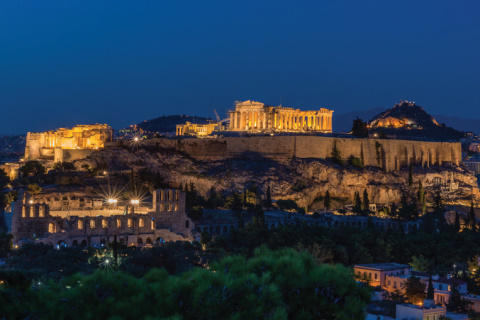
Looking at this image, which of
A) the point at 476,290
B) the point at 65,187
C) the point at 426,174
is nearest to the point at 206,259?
the point at 476,290

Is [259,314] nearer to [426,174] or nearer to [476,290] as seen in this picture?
[476,290]

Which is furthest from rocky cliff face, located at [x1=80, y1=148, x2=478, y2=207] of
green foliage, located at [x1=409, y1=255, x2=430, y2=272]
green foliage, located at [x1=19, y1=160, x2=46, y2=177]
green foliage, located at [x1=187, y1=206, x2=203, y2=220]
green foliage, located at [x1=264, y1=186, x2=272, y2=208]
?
green foliage, located at [x1=409, y1=255, x2=430, y2=272]

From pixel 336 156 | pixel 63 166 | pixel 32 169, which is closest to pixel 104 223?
pixel 63 166

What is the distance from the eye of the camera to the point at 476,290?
29047 mm

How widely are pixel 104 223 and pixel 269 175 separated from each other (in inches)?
713

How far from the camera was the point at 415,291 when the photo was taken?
26.8 m

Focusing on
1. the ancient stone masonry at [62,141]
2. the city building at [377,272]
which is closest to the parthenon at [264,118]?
the ancient stone masonry at [62,141]

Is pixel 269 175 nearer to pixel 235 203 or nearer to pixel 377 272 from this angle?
pixel 235 203

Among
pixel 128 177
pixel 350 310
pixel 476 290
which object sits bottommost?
pixel 476 290

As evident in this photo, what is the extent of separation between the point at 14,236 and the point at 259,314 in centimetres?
1822

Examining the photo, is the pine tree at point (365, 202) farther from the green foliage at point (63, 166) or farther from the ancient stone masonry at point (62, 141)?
the ancient stone masonry at point (62, 141)

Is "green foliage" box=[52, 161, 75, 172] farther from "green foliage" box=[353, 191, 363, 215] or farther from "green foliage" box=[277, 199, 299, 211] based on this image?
"green foliage" box=[353, 191, 363, 215]

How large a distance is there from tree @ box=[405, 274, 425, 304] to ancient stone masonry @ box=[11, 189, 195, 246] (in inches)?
370

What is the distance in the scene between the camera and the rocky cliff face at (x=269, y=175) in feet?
143
